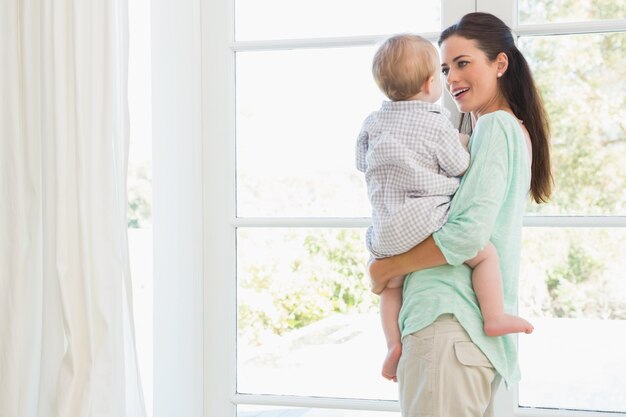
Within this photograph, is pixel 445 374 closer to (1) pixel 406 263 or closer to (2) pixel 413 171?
(1) pixel 406 263

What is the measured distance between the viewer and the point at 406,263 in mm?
1607

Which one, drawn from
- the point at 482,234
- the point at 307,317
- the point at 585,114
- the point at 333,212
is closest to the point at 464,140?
the point at 482,234

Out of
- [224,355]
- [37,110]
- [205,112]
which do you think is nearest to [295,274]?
[224,355]

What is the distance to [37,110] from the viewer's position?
71.8 inches

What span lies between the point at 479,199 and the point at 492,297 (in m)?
0.21

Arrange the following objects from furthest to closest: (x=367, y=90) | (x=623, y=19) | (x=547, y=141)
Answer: (x=367, y=90) → (x=623, y=19) → (x=547, y=141)

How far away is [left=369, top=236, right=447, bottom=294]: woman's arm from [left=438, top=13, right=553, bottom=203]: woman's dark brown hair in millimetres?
350

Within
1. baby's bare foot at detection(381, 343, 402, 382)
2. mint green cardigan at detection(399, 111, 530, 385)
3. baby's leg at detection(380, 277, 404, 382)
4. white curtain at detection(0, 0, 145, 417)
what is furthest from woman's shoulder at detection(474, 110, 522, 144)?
white curtain at detection(0, 0, 145, 417)

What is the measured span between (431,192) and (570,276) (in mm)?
576

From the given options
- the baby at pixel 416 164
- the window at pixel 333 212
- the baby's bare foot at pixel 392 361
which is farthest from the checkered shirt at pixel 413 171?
the window at pixel 333 212

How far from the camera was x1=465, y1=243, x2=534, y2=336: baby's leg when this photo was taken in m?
1.55

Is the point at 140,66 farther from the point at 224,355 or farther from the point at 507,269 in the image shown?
the point at 507,269

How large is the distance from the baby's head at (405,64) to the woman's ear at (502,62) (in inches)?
6.7

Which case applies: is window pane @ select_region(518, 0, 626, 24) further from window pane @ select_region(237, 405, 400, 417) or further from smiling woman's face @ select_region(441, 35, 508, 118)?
window pane @ select_region(237, 405, 400, 417)
